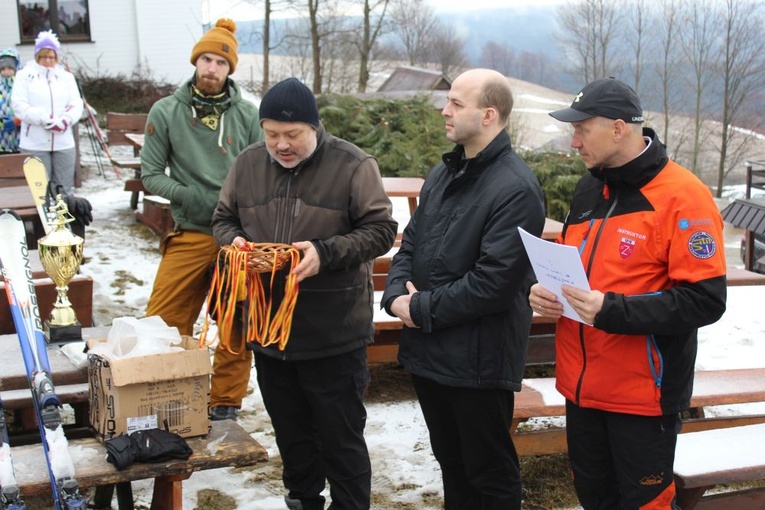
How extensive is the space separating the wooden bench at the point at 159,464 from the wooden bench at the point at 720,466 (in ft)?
5.46

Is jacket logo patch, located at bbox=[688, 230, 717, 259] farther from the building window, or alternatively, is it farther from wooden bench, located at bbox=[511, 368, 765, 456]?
the building window

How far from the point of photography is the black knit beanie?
3273mm

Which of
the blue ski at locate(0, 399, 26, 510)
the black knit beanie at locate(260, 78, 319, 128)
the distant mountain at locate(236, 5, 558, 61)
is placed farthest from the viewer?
the distant mountain at locate(236, 5, 558, 61)

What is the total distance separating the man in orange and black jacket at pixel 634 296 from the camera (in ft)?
8.77

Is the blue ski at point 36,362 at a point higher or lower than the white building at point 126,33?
lower

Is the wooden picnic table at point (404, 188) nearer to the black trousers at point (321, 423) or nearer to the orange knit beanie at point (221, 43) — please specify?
the orange knit beanie at point (221, 43)

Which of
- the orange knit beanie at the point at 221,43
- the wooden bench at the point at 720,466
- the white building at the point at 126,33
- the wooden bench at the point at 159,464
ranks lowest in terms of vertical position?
the wooden bench at the point at 720,466

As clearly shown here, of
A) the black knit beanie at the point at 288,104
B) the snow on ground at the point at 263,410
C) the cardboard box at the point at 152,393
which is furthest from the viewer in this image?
the snow on ground at the point at 263,410

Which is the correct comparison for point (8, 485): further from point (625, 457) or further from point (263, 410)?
point (263, 410)

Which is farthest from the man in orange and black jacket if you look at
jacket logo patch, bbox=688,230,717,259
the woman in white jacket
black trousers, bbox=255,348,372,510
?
the woman in white jacket

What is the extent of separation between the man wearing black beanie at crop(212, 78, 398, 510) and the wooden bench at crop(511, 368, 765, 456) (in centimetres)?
88

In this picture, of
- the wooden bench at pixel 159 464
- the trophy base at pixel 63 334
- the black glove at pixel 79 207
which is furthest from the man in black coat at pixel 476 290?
the black glove at pixel 79 207

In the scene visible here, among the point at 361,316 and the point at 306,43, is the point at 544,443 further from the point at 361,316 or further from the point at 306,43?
the point at 306,43

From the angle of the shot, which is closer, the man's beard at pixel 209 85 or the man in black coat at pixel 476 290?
the man in black coat at pixel 476 290
